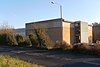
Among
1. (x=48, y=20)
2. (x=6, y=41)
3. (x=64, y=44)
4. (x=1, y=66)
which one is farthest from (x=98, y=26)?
(x=1, y=66)

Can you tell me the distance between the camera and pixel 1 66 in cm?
977

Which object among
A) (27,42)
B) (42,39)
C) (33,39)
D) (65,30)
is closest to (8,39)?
(27,42)

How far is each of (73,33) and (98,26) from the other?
55.4 feet

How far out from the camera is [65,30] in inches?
2242

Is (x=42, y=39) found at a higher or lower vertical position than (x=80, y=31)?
lower

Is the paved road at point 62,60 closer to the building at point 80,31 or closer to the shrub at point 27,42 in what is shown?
the shrub at point 27,42

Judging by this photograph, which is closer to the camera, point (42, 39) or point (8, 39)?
point (42, 39)

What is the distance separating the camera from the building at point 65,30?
184 feet

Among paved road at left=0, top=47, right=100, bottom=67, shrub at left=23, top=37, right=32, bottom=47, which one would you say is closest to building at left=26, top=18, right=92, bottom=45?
shrub at left=23, top=37, right=32, bottom=47

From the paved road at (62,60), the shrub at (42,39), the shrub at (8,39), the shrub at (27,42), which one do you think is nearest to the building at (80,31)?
the shrub at (8,39)

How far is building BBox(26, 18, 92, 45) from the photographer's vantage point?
5594cm

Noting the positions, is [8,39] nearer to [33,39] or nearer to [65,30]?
[33,39]

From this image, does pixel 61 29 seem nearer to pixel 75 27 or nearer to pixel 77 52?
pixel 75 27

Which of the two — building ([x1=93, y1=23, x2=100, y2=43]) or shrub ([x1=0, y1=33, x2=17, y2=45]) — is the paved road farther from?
building ([x1=93, y1=23, x2=100, y2=43])
